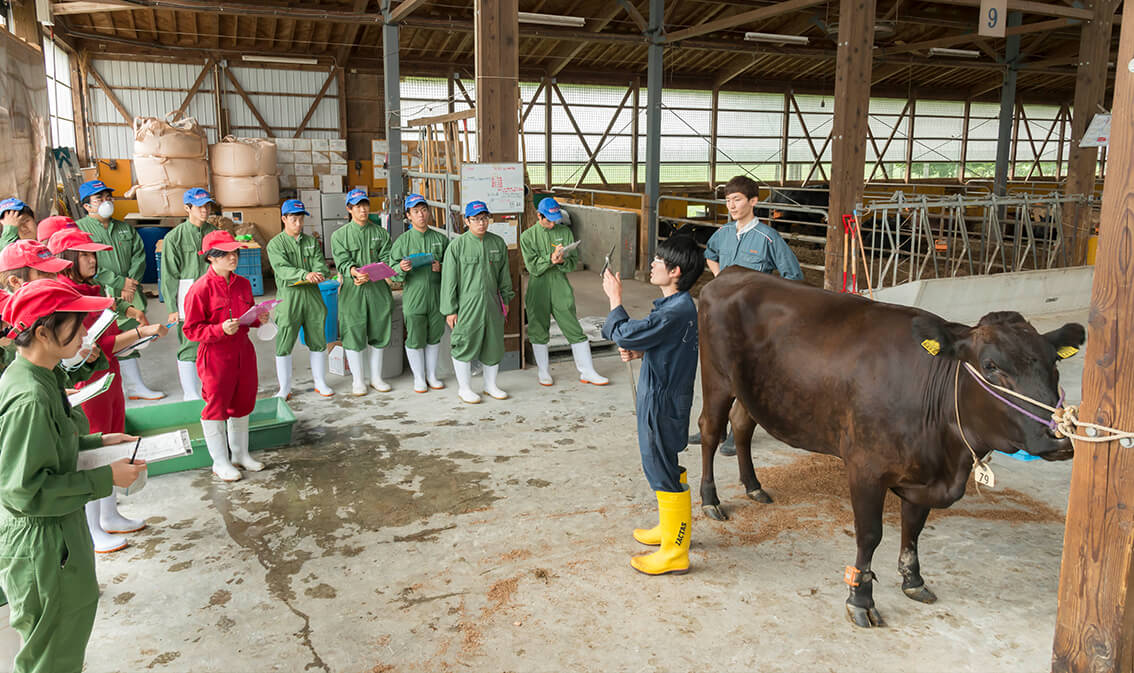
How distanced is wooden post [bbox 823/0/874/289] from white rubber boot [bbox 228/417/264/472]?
5.34 m

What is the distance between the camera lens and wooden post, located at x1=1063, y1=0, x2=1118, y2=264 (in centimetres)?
1002

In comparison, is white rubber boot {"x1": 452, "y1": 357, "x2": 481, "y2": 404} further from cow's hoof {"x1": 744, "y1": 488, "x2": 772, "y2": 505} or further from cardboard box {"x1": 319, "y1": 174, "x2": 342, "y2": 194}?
cardboard box {"x1": 319, "y1": 174, "x2": 342, "y2": 194}

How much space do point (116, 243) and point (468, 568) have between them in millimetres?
4860

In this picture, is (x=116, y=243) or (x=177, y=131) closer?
(x=116, y=243)

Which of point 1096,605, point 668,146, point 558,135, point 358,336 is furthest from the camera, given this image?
point 668,146

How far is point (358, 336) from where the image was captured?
6816 mm

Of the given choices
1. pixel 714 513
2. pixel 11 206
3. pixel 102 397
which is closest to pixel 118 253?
pixel 11 206

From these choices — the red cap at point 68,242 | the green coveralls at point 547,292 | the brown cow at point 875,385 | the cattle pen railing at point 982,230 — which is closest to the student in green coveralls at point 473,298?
the green coveralls at point 547,292

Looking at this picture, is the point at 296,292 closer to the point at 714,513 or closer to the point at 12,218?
the point at 12,218

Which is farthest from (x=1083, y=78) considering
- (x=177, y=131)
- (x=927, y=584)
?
(x=177, y=131)

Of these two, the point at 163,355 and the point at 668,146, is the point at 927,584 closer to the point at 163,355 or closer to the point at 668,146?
the point at 163,355

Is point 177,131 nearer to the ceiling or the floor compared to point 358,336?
nearer to the ceiling

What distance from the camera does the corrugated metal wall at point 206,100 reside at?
52.0 ft

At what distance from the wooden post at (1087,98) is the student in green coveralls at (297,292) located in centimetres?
923
